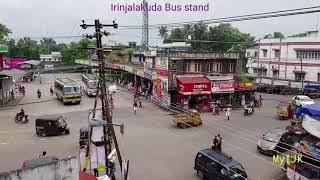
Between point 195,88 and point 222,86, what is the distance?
129 inches

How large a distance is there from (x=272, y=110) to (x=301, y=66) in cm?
1685

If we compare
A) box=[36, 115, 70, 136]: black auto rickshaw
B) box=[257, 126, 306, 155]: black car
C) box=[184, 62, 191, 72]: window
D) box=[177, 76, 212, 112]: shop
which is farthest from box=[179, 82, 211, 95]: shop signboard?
box=[257, 126, 306, 155]: black car

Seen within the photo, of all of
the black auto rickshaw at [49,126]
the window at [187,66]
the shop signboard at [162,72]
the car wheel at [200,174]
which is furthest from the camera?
the window at [187,66]

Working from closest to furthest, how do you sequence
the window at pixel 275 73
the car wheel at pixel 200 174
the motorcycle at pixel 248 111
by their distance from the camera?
the car wheel at pixel 200 174, the motorcycle at pixel 248 111, the window at pixel 275 73

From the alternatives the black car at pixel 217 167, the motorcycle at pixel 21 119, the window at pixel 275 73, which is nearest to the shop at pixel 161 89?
the motorcycle at pixel 21 119

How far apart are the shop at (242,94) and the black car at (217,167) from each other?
20.8 m

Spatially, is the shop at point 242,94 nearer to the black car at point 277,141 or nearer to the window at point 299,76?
the window at point 299,76

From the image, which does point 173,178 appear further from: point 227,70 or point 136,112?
point 227,70

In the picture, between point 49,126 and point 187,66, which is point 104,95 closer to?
point 49,126

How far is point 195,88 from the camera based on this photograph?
3634cm

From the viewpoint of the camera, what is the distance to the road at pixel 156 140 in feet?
67.8

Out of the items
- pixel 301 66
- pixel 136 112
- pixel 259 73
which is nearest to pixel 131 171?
pixel 136 112

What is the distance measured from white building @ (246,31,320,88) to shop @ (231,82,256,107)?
1457cm

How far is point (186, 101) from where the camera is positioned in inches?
1438
